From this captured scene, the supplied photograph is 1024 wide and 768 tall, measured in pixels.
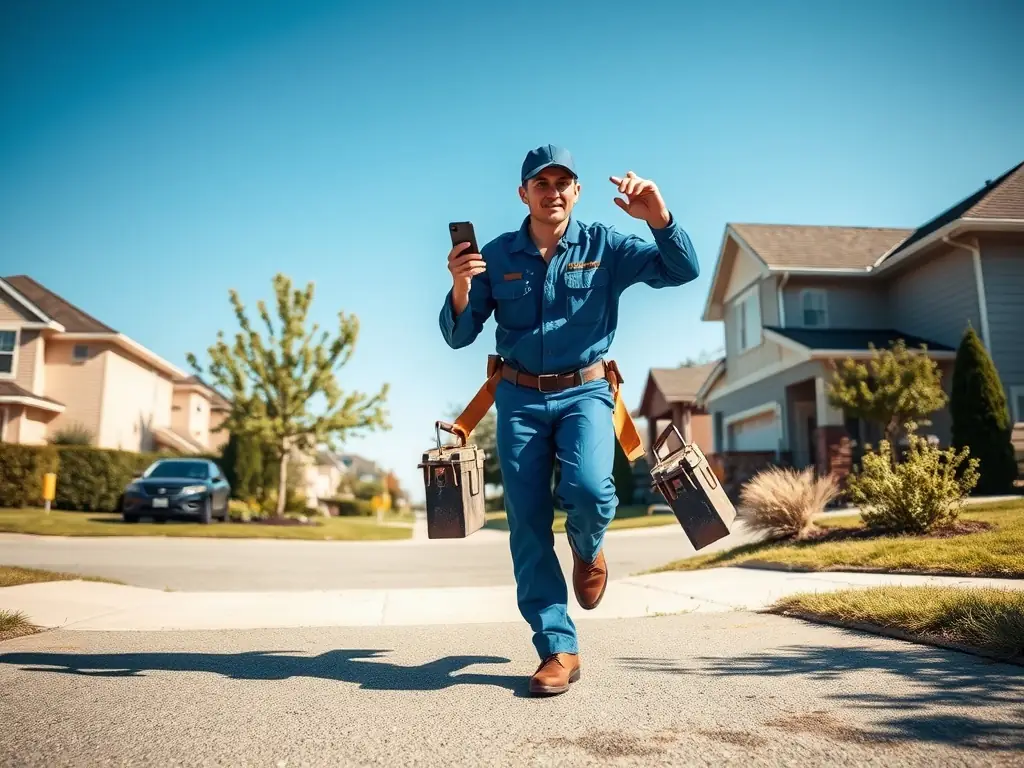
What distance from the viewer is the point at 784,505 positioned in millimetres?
9117

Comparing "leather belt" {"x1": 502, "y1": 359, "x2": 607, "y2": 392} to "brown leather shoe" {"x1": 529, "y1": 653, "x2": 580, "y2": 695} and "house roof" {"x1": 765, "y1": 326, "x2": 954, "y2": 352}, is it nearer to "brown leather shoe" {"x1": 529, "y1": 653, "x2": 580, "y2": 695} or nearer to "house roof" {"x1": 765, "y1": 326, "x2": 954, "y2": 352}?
"brown leather shoe" {"x1": 529, "y1": 653, "x2": 580, "y2": 695}

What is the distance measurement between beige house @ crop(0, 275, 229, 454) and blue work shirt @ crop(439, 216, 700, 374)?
2675 centimetres

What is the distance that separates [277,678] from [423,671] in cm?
61

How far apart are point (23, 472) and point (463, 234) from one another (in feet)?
77.5

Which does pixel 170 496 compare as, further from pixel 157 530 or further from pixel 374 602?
pixel 374 602

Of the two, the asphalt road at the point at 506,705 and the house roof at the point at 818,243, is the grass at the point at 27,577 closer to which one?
the asphalt road at the point at 506,705

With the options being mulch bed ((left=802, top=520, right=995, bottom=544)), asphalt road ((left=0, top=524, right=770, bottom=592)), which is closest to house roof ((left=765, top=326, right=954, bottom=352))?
asphalt road ((left=0, top=524, right=770, bottom=592))

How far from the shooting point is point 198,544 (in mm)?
14016

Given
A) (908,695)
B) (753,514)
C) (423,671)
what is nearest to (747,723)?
(908,695)

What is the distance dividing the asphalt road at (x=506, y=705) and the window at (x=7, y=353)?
27.4 metres

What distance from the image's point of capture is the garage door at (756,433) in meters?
21.7

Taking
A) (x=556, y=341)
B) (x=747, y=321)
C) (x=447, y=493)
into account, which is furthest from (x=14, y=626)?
(x=747, y=321)

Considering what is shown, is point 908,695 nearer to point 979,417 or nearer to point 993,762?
point 993,762

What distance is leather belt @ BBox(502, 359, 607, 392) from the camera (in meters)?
3.55
